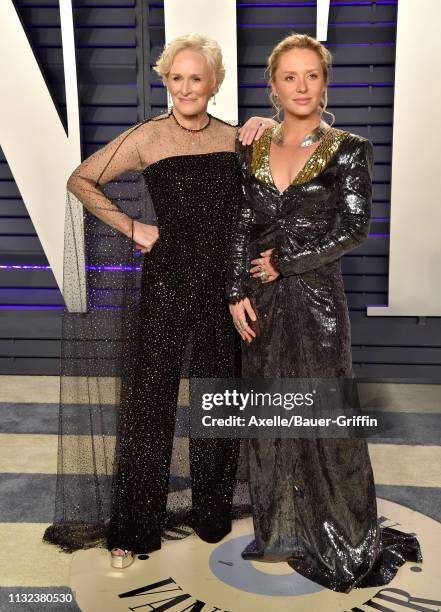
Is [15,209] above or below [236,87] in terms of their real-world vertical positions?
below

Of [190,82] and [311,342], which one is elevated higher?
[190,82]

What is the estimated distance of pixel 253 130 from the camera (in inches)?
94.4

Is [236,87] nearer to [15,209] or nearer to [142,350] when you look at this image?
[15,209]

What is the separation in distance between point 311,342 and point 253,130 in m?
0.70

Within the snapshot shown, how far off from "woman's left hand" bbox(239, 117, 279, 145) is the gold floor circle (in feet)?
4.59

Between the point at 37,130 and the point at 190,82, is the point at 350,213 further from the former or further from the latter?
the point at 37,130

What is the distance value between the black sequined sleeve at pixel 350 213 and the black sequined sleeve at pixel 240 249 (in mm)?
186

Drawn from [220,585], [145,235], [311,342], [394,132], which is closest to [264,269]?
[311,342]

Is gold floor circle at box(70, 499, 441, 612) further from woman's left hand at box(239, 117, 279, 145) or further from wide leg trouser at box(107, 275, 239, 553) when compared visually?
woman's left hand at box(239, 117, 279, 145)

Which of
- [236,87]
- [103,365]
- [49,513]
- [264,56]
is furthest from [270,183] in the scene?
[264,56]

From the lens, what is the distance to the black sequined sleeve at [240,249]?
2.34 meters

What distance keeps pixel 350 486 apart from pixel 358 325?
2317 mm

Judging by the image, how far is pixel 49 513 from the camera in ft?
9.81

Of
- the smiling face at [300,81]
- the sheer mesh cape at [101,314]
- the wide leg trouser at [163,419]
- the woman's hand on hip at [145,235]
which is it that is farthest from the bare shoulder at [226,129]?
the wide leg trouser at [163,419]
